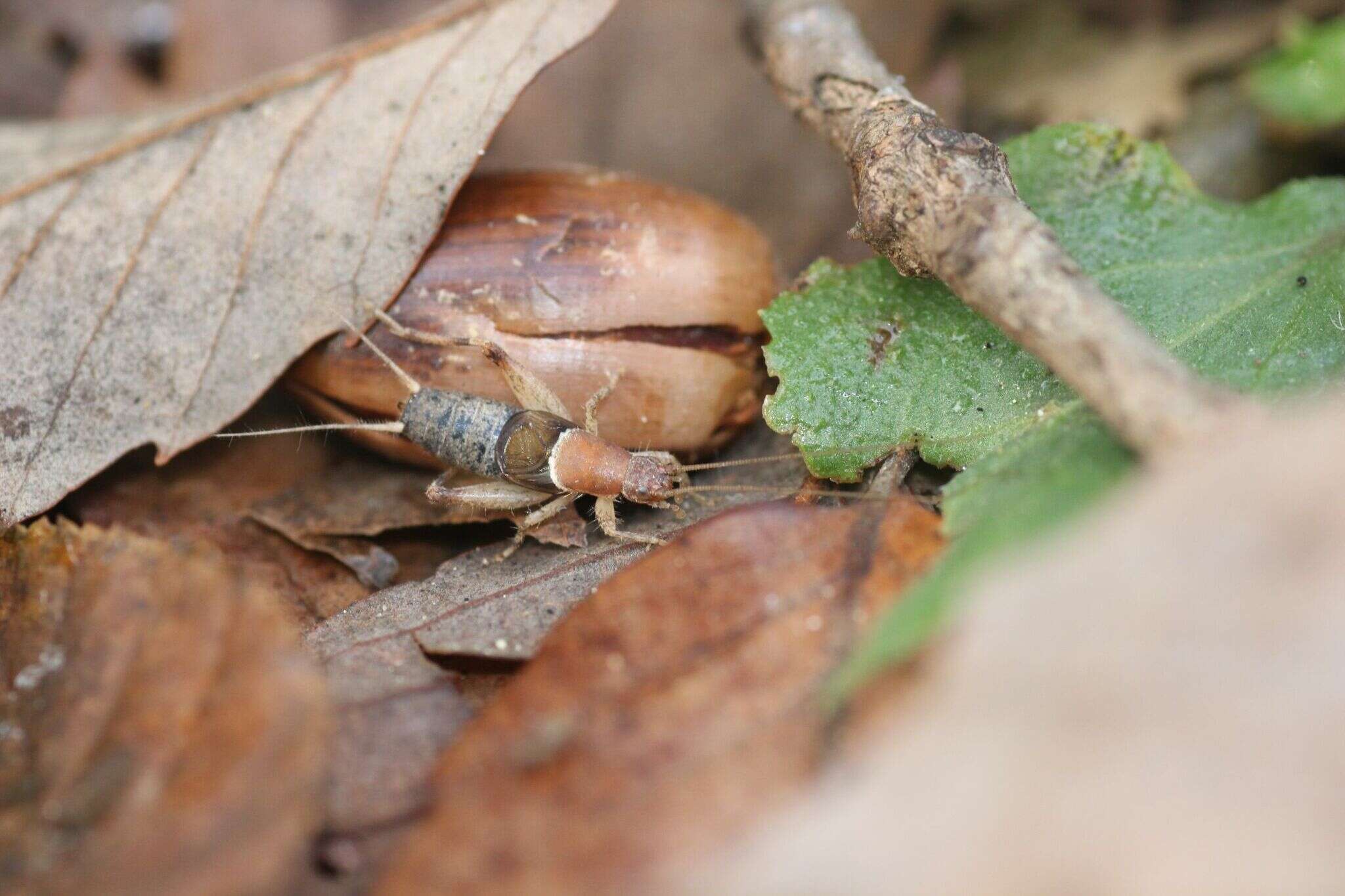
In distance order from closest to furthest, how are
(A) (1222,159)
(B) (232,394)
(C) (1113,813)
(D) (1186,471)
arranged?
(C) (1113,813)
(D) (1186,471)
(B) (232,394)
(A) (1222,159)

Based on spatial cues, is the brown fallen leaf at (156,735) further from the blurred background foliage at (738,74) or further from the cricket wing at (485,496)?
the blurred background foliage at (738,74)

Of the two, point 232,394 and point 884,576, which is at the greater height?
point 884,576

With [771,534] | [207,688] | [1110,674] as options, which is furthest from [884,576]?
[207,688]

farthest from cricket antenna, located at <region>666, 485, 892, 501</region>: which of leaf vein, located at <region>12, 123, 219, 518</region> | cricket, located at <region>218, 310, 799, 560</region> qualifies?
leaf vein, located at <region>12, 123, 219, 518</region>

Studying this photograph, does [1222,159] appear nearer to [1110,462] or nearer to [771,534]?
[1110,462]

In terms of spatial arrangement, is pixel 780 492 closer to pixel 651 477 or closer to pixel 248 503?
pixel 651 477

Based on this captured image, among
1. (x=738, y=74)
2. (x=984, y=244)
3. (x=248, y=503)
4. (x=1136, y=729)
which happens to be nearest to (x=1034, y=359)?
(x=984, y=244)

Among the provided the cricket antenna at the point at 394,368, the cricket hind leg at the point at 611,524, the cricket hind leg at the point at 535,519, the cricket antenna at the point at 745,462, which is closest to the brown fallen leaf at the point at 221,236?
the cricket antenna at the point at 394,368
